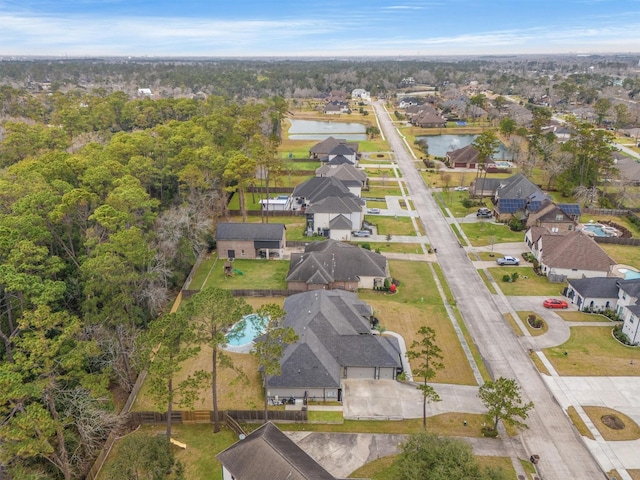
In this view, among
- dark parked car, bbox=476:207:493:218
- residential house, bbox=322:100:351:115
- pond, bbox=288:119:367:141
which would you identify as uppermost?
residential house, bbox=322:100:351:115

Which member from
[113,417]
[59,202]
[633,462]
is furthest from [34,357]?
[633,462]

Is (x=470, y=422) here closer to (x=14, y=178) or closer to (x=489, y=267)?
(x=489, y=267)

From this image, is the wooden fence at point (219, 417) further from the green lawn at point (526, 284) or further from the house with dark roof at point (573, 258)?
the house with dark roof at point (573, 258)

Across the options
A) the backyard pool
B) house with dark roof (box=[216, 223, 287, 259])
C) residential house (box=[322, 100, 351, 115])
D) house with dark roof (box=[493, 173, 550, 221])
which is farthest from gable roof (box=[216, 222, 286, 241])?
residential house (box=[322, 100, 351, 115])

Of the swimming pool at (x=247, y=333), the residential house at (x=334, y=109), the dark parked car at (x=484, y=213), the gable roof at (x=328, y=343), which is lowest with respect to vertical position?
the swimming pool at (x=247, y=333)

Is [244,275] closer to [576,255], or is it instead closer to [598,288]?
[598,288]

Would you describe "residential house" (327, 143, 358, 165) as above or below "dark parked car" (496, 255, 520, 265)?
above

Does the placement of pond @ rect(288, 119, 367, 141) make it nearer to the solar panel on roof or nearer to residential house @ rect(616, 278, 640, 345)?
the solar panel on roof

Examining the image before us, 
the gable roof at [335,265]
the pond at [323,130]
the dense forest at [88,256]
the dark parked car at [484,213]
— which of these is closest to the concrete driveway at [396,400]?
the gable roof at [335,265]
